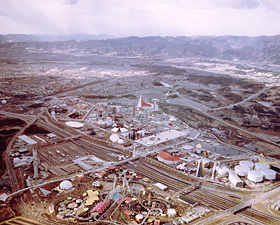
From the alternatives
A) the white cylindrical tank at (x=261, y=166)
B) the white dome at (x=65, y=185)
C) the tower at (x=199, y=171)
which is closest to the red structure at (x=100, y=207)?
the white dome at (x=65, y=185)

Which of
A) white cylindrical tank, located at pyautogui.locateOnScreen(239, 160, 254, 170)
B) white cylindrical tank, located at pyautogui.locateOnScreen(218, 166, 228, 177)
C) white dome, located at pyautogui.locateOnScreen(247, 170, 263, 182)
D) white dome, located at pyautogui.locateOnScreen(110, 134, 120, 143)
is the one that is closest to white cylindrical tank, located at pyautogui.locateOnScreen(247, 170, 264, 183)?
white dome, located at pyautogui.locateOnScreen(247, 170, 263, 182)

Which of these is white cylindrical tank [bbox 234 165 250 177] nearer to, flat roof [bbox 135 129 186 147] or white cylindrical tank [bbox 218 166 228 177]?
white cylindrical tank [bbox 218 166 228 177]

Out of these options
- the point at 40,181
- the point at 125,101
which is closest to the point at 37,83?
the point at 125,101

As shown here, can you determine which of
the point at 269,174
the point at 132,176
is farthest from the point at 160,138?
the point at 269,174

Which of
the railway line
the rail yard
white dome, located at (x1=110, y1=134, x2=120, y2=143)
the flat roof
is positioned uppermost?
white dome, located at (x1=110, y1=134, x2=120, y2=143)

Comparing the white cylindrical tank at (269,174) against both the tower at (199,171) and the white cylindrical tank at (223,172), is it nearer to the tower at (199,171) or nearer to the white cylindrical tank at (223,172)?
the white cylindrical tank at (223,172)

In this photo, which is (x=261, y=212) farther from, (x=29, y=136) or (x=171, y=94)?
(x=171, y=94)
